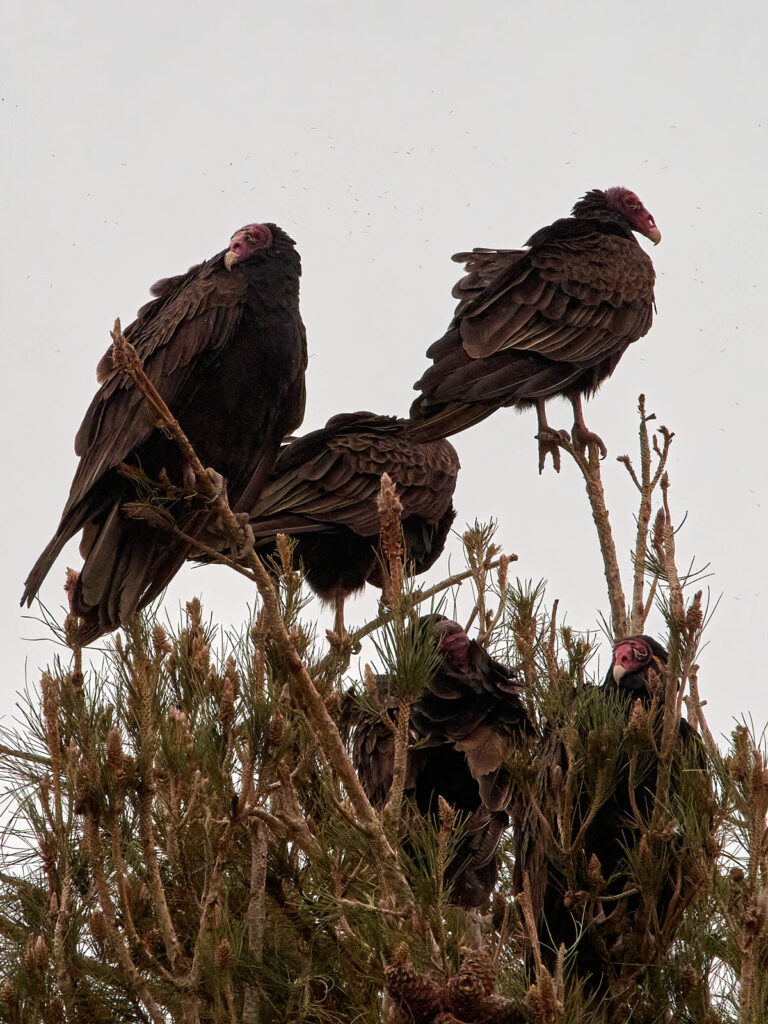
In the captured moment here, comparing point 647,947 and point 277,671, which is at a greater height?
point 277,671

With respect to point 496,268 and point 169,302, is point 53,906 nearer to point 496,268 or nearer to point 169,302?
point 169,302

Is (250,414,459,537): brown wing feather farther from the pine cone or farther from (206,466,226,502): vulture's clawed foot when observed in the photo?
the pine cone

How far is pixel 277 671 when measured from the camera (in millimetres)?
2453

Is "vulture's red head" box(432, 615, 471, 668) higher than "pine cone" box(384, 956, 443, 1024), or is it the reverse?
"vulture's red head" box(432, 615, 471, 668)

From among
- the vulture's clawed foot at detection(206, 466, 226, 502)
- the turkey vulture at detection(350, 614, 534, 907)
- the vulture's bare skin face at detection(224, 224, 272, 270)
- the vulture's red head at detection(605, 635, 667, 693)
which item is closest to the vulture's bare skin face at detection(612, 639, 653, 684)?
the vulture's red head at detection(605, 635, 667, 693)

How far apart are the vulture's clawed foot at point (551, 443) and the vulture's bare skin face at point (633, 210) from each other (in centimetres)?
149

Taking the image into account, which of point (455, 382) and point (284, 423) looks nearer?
point (284, 423)

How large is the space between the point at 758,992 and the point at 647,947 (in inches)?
26.3

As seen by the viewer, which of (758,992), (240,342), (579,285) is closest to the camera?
(758,992)

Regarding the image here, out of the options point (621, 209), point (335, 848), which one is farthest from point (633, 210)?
point (335, 848)

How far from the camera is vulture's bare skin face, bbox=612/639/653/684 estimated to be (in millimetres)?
3432

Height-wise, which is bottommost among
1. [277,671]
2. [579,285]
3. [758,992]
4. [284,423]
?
[758,992]

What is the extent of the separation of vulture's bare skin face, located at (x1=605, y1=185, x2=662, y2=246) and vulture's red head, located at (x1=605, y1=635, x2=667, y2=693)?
3.22 metres

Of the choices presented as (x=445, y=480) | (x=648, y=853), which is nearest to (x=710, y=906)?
(x=648, y=853)
